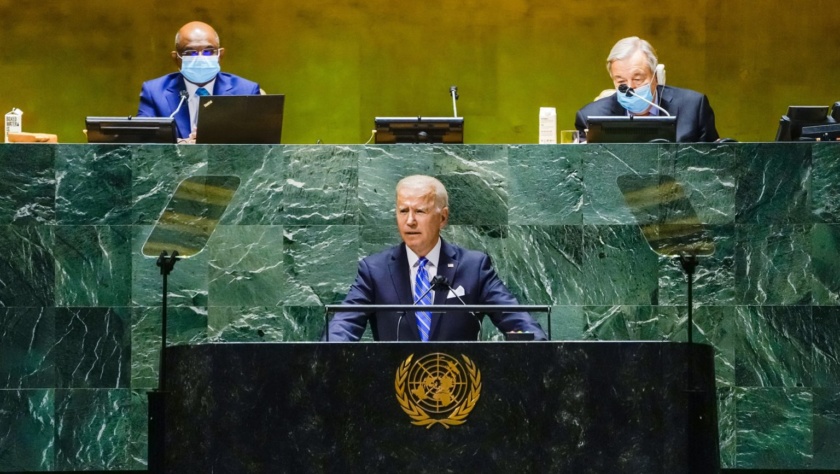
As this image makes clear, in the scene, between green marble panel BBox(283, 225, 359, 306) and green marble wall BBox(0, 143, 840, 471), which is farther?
green marble panel BBox(283, 225, 359, 306)

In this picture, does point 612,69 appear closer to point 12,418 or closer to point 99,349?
point 99,349

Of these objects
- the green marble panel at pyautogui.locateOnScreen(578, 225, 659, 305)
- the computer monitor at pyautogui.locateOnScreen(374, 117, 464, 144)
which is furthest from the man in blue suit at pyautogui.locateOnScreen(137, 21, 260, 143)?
the green marble panel at pyautogui.locateOnScreen(578, 225, 659, 305)

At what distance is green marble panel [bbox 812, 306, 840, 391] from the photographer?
5836mm

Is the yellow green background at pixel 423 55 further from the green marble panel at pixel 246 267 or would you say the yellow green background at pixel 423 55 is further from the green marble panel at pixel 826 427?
the green marble panel at pixel 826 427

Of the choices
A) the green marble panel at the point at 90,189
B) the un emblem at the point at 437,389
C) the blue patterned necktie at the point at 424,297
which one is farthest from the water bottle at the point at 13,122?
the un emblem at the point at 437,389

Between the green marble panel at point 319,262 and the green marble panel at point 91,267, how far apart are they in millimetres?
746

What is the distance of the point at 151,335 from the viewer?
232 inches

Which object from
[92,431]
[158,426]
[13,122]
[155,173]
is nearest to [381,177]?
[155,173]

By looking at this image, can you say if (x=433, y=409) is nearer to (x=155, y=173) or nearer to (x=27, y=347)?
(x=155, y=173)

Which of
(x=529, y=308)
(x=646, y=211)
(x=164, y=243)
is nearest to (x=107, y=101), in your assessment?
(x=164, y=243)

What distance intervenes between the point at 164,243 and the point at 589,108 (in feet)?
7.81

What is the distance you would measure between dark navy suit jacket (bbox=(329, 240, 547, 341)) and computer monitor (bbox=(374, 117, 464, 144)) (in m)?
0.74

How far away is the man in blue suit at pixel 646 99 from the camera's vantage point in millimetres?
6680

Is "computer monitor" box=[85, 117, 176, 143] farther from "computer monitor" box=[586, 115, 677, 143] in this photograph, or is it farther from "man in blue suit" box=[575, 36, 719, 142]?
"man in blue suit" box=[575, 36, 719, 142]
